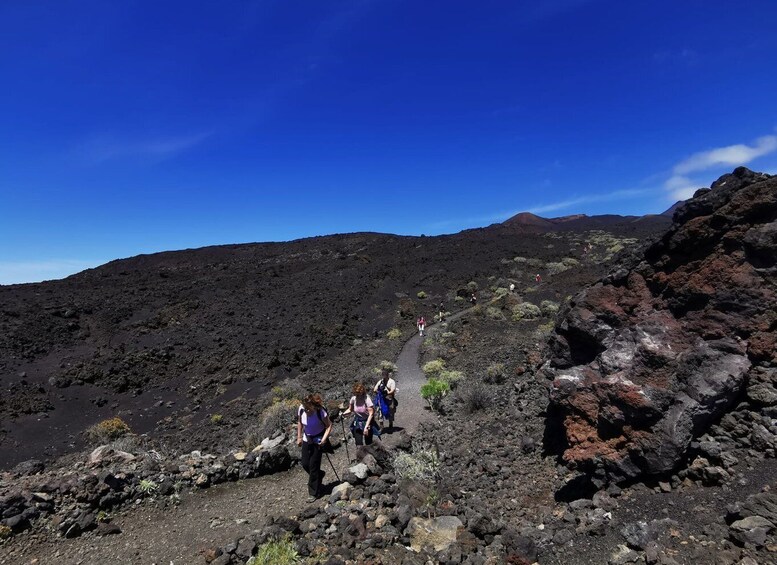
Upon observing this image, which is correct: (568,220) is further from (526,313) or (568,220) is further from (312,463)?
(312,463)

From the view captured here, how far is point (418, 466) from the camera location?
720cm

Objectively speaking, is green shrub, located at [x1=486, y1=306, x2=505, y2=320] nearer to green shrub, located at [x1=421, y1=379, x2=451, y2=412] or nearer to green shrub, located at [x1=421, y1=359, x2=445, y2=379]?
green shrub, located at [x1=421, y1=359, x2=445, y2=379]

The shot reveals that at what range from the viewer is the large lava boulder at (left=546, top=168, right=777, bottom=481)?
16.4 feet

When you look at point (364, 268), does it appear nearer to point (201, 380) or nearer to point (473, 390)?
point (201, 380)

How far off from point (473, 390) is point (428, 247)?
4295 cm

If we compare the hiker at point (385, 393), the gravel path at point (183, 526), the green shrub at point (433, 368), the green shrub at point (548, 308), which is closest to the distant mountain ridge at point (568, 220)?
the green shrub at point (548, 308)

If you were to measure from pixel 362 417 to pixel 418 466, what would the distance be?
5.36 feet

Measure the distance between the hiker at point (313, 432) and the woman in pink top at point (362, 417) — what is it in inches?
67.2

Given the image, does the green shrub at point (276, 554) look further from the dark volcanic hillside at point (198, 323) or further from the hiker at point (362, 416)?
the dark volcanic hillside at point (198, 323)

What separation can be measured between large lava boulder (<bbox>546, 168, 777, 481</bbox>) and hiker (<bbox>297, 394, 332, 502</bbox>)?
334 cm

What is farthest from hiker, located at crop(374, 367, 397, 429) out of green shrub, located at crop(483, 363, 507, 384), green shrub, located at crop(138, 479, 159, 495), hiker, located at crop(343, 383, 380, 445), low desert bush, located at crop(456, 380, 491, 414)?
green shrub, located at crop(138, 479, 159, 495)

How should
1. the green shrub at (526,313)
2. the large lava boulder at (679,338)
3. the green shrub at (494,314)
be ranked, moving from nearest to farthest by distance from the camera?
the large lava boulder at (679,338) < the green shrub at (526,313) < the green shrub at (494,314)

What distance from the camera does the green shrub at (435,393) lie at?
11477 millimetres

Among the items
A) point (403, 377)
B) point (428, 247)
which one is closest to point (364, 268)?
Answer: point (428, 247)
